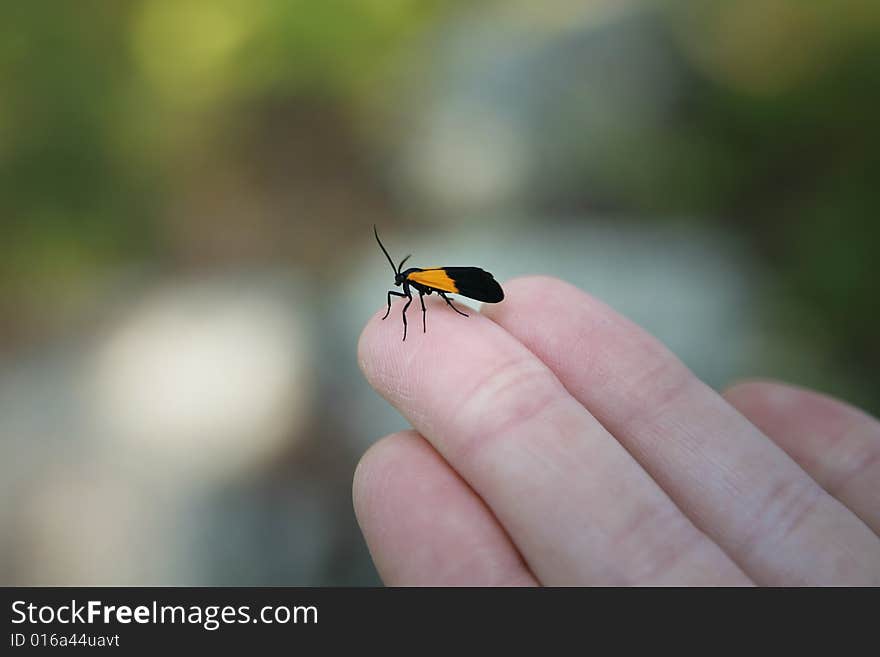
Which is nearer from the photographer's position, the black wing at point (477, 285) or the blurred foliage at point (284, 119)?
the black wing at point (477, 285)

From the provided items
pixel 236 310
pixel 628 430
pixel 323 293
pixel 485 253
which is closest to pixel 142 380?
pixel 236 310

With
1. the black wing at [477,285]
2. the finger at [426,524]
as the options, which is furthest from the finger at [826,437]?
the finger at [426,524]

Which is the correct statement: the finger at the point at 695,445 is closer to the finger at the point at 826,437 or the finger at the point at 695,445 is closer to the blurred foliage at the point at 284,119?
the finger at the point at 826,437

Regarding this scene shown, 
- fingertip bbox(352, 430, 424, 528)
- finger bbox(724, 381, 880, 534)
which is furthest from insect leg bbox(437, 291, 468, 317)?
finger bbox(724, 381, 880, 534)

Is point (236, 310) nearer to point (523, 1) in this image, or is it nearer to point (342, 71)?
point (342, 71)

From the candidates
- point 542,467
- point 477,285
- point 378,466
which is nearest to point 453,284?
point 477,285

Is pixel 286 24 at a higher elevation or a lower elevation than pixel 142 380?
higher
